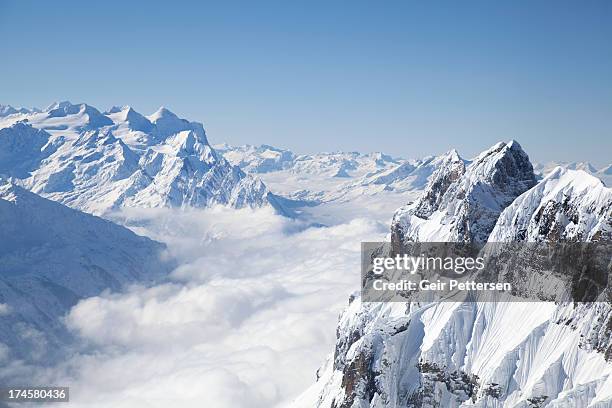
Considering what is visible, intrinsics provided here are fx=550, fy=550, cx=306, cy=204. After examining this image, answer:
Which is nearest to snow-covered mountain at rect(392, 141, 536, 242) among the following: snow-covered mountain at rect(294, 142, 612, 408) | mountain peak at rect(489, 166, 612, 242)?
snow-covered mountain at rect(294, 142, 612, 408)

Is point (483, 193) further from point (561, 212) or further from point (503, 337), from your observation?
point (503, 337)

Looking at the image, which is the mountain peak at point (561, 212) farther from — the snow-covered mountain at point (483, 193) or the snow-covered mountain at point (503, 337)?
the snow-covered mountain at point (483, 193)

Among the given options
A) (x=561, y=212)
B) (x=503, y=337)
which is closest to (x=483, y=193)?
(x=561, y=212)

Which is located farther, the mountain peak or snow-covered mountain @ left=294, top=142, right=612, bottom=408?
the mountain peak

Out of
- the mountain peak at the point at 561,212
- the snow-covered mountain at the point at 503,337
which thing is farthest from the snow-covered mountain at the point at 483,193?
the mountain peak at the point at 561,212

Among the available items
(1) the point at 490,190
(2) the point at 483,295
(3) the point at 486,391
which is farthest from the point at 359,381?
(1) the point at 490,190

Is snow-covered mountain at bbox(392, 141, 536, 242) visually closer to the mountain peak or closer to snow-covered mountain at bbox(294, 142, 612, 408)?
snow-covered mountain at bbox(294, 142, 612, 408)

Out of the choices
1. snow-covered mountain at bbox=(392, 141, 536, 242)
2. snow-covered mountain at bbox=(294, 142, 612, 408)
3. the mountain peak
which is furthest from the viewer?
snow-covered mountain at bbox=(392, 141, 536, 242)

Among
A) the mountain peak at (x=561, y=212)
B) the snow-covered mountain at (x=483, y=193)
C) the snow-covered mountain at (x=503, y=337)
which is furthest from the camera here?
the snow-covered mountain at (x=483, y=193)
